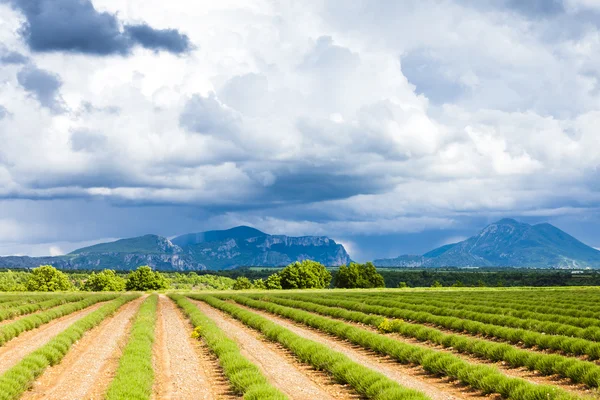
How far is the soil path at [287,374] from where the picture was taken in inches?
632

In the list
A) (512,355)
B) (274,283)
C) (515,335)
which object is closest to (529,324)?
(515,335)

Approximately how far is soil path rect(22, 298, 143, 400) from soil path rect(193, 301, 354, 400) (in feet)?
17.2

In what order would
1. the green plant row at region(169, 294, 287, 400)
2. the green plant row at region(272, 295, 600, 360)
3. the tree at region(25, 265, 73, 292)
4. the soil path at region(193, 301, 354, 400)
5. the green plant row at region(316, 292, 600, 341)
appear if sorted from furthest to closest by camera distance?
the tree at region(25, 265, 73, 292)
the green plant row at region(316, 292, 600, 341)
the green plant row at region(272, 295, 600, 360)
the soil path at region(193, 301, 354, 400)
the green plant row at region(169, 294, 287, 400)

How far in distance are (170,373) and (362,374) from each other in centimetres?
732

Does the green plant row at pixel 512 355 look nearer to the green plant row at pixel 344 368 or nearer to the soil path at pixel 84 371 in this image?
the green plant row at pixel 344 368

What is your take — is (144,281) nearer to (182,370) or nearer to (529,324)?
(529,324)

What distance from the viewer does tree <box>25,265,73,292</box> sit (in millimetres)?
124812

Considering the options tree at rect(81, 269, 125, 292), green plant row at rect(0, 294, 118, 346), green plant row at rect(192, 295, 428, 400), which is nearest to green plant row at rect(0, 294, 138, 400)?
green plant row at rect(0, 294, 118, 346)

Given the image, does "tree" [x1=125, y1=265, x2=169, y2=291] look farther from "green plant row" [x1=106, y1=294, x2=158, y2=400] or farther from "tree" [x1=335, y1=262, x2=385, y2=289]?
"green plant row" [x1=106, y1=294, x2=158, y2=400]

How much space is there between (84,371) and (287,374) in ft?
23.8

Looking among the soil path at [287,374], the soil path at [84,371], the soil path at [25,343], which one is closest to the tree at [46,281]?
the soil path at [25,343]

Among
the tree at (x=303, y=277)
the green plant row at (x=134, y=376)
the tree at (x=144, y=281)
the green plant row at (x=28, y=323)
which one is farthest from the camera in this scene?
the tree at (x=144, y=281)

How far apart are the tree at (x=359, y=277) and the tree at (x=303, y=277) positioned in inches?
193

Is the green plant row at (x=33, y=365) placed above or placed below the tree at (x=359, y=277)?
above
